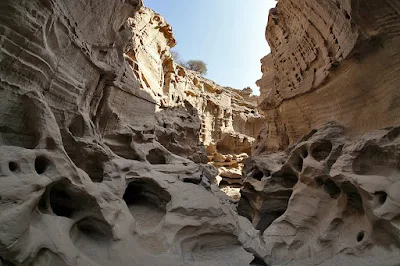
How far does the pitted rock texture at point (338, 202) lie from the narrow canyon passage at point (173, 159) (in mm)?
31

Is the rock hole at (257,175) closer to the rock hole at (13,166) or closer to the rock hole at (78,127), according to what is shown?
the rock hole at (78,127)

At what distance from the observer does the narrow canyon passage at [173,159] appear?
13.0 feet

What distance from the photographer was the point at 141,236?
482 centimetres

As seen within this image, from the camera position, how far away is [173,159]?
377 inches

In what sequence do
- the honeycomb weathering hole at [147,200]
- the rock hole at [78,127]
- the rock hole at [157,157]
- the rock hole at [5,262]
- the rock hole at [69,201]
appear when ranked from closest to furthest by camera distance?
the rock hole at [5,262] < the rock hole at [69,201] < the rock hole at [78,127] < the honeycomb weathering hole at [147,200] < the rock hole at [157,157]

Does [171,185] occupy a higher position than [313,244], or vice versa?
[171,185]

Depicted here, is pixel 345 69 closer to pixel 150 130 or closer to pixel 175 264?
pixel 175 264

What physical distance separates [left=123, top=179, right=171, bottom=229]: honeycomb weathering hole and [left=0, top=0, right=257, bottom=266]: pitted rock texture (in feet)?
0.10

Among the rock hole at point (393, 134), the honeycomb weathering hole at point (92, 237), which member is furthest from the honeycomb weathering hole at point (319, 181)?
the honeycomb weathering hole at point (92, 237)

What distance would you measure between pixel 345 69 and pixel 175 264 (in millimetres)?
6792

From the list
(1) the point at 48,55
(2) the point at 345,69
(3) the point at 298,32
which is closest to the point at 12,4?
(1) the point at 48,55

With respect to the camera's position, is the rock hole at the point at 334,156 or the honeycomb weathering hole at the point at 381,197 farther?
the rock hole at the point at 334,156

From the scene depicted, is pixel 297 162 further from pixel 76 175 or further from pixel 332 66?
pixel 76 175

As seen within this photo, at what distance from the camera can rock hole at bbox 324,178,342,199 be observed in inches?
257
